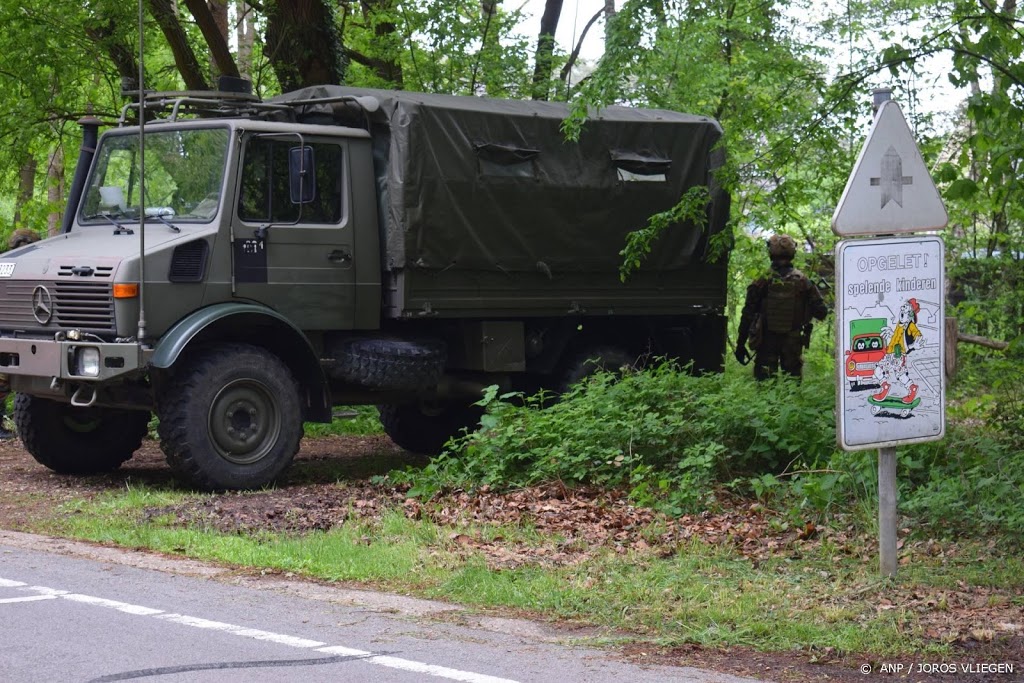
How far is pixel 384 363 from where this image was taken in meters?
12.1

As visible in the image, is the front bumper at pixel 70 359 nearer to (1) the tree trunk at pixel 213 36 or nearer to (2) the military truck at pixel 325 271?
(2) the military truck at pixel 325 271

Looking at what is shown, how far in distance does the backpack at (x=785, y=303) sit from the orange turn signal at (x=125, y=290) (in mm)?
6442

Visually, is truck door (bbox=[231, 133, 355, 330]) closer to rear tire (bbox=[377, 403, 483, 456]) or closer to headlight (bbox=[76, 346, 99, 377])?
headlight (bbox=[76, 346, 99, 377])

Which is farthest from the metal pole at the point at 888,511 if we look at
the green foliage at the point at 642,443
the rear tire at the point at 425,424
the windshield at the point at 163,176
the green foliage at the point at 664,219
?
the rear tire at the point at 425,424

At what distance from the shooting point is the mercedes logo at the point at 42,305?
35.7 ft

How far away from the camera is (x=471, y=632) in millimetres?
6582

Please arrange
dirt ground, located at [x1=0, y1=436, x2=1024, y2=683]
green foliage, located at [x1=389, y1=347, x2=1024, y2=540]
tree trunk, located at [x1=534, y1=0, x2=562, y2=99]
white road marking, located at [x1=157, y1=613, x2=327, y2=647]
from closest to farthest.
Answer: dirt ground, located at [x1=0, y1=436, x2=1024, y2=683] → white road marking, located at [x1=157, y1=613, x2=327, y2=647] → green foliage, located at [x1=389, y1=347, x2=1024, y2=540] → tree trunk, located at [x1=534, y1=0, x2=562, y2=99]

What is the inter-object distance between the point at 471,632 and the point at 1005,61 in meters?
5.82

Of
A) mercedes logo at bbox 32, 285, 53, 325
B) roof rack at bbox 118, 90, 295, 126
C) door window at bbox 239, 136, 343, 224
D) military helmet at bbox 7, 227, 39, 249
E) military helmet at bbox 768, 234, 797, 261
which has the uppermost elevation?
roof rack at bbox 118, 90, 295, 126

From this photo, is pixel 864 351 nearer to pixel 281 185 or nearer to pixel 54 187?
pixel 281 185

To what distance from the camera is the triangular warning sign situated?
709cm

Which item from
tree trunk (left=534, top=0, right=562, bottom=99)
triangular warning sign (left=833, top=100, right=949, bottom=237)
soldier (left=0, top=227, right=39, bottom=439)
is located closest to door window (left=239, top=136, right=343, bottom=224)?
soldier (left=0, top=227, right=39, bottom=439)

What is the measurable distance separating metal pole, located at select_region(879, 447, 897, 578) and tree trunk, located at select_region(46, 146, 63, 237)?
396 inches

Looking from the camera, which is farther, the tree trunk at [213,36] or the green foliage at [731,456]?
the tree trunk at [213,36]
